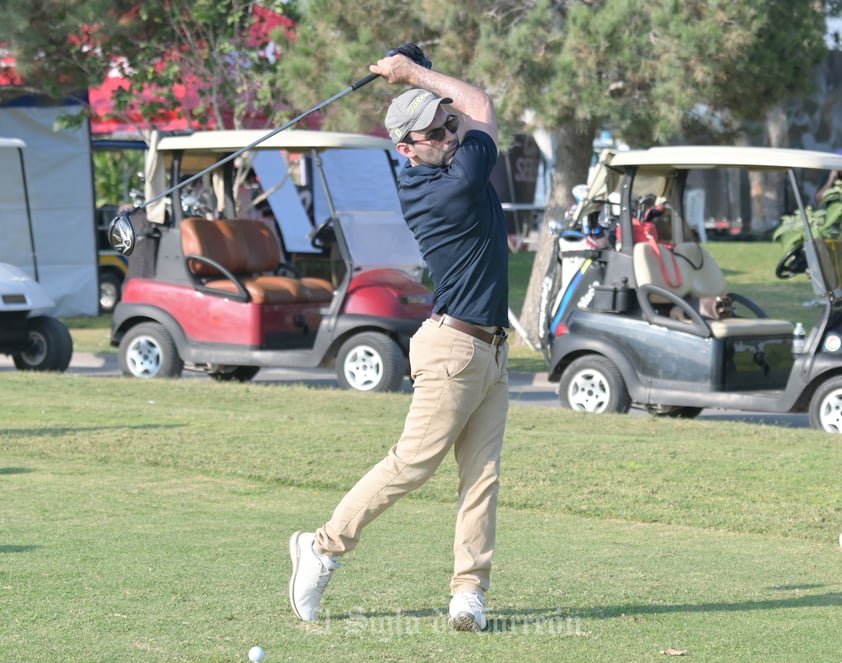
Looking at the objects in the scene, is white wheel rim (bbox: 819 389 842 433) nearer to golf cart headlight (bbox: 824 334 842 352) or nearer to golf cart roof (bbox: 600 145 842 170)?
golf cart headlight (bbox: 824 334 842 352)

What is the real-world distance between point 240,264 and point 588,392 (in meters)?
3.55

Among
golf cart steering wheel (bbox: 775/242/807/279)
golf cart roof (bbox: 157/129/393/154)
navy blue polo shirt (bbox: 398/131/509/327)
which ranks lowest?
golf cart steering wheel (bbox: 775/242/807/279)

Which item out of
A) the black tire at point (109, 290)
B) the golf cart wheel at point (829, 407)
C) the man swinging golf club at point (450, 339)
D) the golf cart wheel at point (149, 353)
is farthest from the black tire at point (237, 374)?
the man swinging golf club at point (450, 339)

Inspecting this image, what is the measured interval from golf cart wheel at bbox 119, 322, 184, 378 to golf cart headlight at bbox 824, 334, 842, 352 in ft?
18.5

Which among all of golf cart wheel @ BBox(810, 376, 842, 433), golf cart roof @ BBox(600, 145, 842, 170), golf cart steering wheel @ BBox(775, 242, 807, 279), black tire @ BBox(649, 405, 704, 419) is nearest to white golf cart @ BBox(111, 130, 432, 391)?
black tire @ BBox(649, 405, 704, 419)

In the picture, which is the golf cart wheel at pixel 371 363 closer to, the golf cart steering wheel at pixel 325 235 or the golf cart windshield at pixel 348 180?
the golf cart windshield at pixel 348 180

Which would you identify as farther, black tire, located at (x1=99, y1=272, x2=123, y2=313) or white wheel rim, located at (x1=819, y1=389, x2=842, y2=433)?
black tire, located at (x1=99, y1=272, x2=123, y2=313)

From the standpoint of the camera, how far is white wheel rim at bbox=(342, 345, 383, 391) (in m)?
12.2

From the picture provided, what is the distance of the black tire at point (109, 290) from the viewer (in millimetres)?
21344

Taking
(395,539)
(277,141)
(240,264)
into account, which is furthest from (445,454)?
(240,264)

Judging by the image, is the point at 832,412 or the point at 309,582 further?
the point at 832,412

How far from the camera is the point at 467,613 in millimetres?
4484

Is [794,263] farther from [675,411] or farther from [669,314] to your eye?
[675,411]

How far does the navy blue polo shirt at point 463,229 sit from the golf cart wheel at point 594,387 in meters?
6.41
